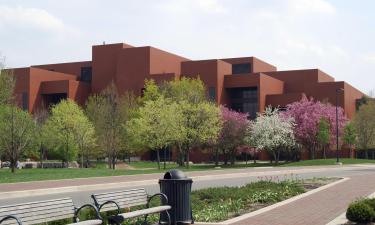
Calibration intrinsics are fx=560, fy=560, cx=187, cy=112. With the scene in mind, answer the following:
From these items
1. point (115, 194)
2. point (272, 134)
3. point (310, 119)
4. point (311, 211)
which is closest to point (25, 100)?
point (272, 134)

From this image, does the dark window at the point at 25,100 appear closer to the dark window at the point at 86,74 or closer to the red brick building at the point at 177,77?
the red brick building at the point at 177,77

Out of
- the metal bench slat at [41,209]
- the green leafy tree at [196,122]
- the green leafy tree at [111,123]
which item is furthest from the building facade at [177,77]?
the metal bench slat at [41,209]

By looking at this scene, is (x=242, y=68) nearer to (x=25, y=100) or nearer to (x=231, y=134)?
(x=231, y=134)

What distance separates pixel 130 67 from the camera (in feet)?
252

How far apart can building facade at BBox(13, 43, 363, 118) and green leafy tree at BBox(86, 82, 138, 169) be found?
11476mm

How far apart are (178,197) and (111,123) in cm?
3702

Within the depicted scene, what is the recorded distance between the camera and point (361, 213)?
1077 cm

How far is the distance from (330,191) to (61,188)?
10304mm

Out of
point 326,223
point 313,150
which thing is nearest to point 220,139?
point 313,150

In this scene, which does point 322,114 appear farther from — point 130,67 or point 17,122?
point 17,122

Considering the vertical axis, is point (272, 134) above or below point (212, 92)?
below

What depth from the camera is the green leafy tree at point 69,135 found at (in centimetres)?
5312

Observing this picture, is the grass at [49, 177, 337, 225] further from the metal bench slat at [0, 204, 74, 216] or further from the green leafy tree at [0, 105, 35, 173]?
the green leafy tree at [0, 105, 35, 173]

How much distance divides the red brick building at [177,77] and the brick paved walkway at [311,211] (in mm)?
55585
